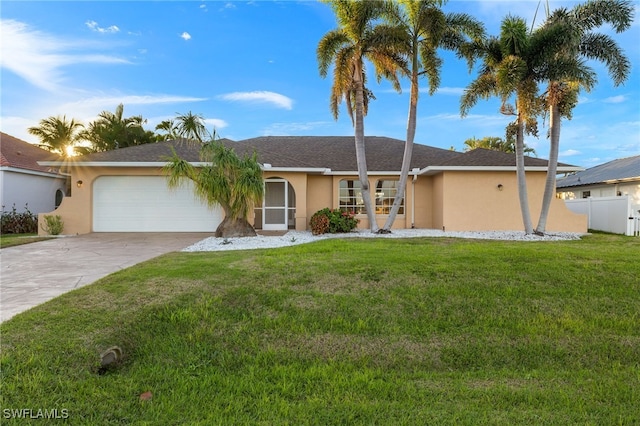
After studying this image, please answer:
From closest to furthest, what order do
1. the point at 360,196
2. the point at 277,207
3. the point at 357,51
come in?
the point at 357,51, the point at 277,207, the point at 360,196

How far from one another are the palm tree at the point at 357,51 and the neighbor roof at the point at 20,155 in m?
13.6

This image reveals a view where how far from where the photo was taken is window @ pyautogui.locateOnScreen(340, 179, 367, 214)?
16.9m

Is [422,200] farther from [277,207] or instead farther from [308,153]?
[277,207]

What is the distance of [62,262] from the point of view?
830cm

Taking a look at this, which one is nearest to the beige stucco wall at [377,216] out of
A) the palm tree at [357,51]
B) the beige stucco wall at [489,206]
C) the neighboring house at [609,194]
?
the beige stucco wall at [489,206]

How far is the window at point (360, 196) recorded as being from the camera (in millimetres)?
16875

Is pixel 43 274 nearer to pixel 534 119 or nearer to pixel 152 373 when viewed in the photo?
pixel 152 373

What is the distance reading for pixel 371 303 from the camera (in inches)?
200

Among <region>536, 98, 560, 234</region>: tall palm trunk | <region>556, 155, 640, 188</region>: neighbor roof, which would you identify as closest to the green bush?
<region>536, 98, 560, 234</region>: tall palm trunk

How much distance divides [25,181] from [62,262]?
13.4 m

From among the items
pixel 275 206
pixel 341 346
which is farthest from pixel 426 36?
pixel 341 346

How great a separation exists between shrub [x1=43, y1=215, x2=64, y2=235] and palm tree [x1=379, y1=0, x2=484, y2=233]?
13.1 metres

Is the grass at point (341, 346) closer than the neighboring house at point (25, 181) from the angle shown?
Yes

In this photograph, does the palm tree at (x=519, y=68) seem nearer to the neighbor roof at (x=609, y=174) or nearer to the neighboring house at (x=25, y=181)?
the neighbor roof at (x=609, y=174)
